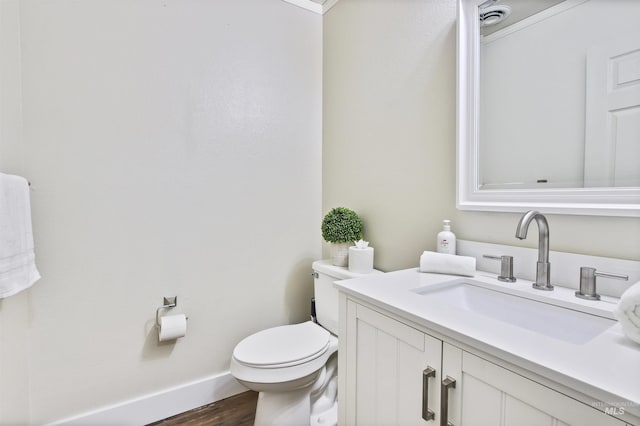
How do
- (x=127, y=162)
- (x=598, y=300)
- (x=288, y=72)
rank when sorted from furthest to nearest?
1. (x=288, y=72)
2. (x=127, y=162)
3. (x=598, y=300)

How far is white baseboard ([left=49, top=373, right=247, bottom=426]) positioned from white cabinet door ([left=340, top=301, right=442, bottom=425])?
939 millimetres

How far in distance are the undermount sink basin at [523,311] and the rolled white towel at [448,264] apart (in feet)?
0.12

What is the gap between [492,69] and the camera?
112 centimetres

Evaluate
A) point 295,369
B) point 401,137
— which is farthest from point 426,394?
point 401,137

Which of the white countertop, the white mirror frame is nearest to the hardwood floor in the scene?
the white countertop

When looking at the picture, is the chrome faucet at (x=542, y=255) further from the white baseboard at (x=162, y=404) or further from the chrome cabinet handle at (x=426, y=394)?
the white baseboard at (x=162, y=404)

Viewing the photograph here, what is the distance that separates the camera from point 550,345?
0.58 m

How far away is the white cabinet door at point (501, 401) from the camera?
0.51 meters

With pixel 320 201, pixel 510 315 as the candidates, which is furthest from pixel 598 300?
pixel 320 201

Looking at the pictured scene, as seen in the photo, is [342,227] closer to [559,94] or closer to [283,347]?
[283,347]

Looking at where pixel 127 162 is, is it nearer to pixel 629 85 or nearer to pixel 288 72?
pixel 288 72

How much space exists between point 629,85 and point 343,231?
114 cm

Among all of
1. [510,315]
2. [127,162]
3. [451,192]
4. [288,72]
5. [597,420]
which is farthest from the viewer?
[288,72]

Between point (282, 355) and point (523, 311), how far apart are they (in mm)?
910
